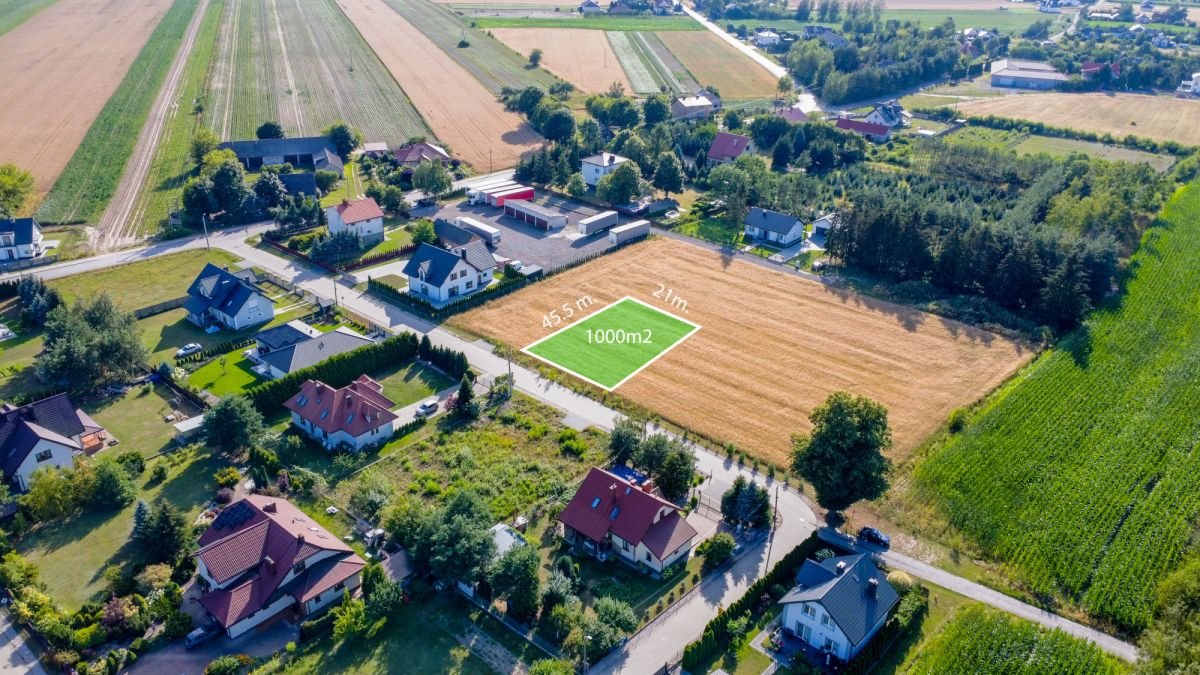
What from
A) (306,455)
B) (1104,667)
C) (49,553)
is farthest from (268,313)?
(1104,667)

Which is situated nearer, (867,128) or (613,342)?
(613,342)

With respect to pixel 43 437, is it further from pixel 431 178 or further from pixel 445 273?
pixel 431 178

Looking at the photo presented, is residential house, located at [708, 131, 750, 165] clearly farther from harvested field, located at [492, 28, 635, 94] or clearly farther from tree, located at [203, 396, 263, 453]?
tree, located at [203, 396, 263, 453]

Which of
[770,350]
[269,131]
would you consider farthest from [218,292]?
[269,131]

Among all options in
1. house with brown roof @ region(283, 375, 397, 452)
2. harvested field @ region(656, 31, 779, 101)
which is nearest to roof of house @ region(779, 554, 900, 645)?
house with brown roof @ region(283, 375, 397, 452)

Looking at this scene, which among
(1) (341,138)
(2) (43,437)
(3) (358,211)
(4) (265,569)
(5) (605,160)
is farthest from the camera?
(1) (341,138)

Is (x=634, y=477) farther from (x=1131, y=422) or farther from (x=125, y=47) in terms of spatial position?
(x=125, y=47)

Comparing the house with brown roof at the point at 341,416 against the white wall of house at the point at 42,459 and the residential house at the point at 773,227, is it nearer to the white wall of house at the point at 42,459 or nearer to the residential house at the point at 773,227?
the white wall of house at the point at 42,459
